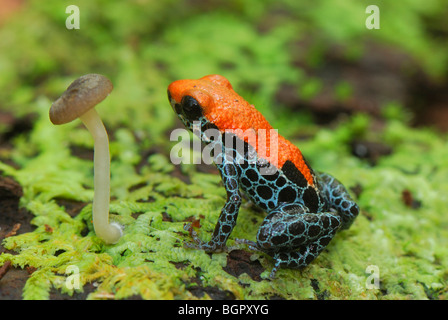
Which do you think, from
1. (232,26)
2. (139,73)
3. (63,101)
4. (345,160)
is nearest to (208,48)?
(232,26)

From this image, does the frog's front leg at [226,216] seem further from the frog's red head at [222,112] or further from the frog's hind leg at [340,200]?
the frog's hind leg at [340,200]

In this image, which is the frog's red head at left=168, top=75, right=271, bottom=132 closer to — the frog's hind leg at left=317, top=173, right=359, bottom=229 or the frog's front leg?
the frog's front leg

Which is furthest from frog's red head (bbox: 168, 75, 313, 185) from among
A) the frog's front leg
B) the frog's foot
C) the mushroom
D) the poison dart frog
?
the frog's foot

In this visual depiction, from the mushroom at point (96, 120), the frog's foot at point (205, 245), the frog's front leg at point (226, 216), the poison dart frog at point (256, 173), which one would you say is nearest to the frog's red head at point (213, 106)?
the poison dart frog at point (256, 173)

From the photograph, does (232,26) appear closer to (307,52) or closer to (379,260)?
(307,52)

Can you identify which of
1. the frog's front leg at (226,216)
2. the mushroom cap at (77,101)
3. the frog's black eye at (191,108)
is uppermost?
the frog's black eye at (191,108)

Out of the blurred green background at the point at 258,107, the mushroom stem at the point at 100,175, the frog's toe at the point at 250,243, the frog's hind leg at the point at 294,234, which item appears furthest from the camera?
the blurred green background at the point at 258,107

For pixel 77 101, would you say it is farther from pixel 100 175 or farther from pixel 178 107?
pixel 178 107
